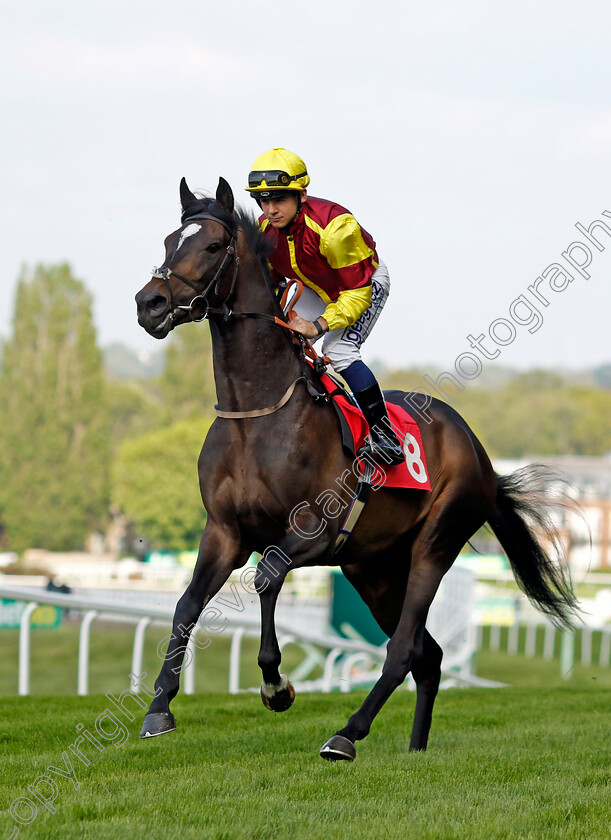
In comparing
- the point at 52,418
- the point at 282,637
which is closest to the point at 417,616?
the point at 282,637

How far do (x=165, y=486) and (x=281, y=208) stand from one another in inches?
1621

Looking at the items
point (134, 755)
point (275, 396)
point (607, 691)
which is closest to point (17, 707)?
point (134, 755)

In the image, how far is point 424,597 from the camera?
4609 millimetres

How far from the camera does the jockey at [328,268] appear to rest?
13.9ft

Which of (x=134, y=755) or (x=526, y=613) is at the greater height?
(x=134, y=755)

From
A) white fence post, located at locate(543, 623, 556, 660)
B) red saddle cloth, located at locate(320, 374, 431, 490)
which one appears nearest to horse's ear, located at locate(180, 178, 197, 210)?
red saddle cloth, located at locate(320, 374, 431, 490)

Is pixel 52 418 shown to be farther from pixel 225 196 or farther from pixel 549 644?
pixel 225 196

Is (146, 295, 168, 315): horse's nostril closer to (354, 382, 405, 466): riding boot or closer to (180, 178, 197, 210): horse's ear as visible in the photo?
(180, 178, 197, 210): horse's ear

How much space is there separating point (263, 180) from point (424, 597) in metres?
1.87

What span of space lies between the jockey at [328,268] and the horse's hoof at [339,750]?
1.15 meters

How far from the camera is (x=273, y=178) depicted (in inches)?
165

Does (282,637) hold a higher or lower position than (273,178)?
lower

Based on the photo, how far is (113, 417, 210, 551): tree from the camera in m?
44.2

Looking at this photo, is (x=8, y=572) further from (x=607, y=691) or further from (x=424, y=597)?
(x=424, y=597)
